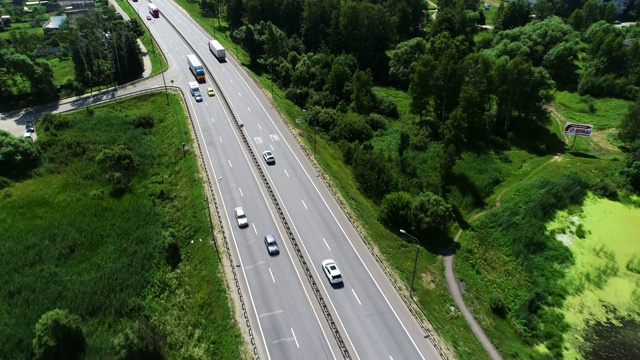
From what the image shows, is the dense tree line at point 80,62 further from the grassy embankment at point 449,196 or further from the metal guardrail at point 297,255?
the metal guardrail at point 297,255

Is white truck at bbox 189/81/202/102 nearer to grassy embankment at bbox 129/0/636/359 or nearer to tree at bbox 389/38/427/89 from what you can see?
grassy embankment at bbox 129/0/636/359

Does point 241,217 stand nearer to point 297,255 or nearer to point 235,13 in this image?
point 297,255

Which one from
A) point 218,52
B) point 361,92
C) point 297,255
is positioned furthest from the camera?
point 218,52

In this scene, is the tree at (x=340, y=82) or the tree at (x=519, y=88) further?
the tree at (x=340, y=82)

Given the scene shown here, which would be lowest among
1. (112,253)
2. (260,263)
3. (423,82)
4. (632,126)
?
(112,253)

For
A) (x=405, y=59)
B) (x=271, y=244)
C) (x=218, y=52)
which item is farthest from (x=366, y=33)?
(x=271, y=244)

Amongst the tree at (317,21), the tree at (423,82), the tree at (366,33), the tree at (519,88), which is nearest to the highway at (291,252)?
the tree at (423,82)

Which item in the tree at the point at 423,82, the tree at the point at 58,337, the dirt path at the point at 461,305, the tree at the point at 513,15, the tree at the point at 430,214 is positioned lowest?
the tree at the point at 58,337

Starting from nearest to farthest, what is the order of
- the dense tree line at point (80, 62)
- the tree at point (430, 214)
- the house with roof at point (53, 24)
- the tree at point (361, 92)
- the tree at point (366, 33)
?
1. the tree at point (430, 214)
2. the tree at point (361, 92)
3. the dense tree line at point (80, 62)
4. the tree at point (366, 33)
5. the house with roof at point (53, 24)
